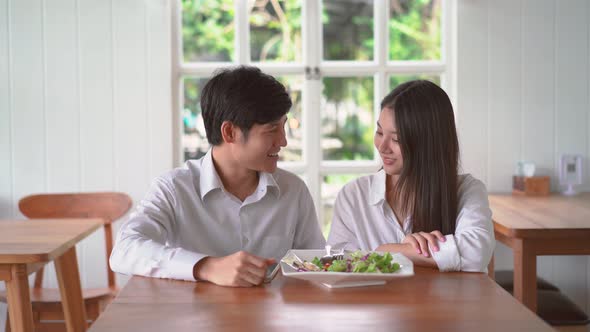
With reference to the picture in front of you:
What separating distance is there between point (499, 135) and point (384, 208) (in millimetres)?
1774

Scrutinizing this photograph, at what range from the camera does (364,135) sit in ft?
12.8

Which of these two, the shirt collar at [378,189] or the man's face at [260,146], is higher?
the man's face at [260,146]

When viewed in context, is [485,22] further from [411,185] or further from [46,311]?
[46,311]

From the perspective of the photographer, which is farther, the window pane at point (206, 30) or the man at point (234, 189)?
the window pane at point (206, 30)

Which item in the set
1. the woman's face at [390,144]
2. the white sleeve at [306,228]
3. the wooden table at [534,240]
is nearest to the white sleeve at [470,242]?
the woman's face at [390,144]

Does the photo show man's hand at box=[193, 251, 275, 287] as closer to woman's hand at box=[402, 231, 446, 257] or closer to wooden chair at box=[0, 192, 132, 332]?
woman's hand at box=[402, 231, 446, 257]

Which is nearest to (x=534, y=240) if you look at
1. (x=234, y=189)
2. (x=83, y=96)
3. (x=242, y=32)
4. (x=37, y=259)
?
(x=234, y=189)

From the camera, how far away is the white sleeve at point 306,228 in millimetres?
2234

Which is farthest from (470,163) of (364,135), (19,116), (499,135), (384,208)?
(19,116)

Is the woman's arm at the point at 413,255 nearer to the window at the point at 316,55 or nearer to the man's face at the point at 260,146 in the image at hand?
the man's face at the point at 260,146

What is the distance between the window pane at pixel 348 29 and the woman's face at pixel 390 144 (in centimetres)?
175

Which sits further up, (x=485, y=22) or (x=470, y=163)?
(x=485, y=22)

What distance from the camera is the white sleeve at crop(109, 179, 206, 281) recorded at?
1.71 meters

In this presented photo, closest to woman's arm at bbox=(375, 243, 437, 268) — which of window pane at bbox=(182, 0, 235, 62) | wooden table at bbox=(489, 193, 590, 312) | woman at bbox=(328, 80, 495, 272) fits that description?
woman at bbox=(328, 80, 495, 272)
